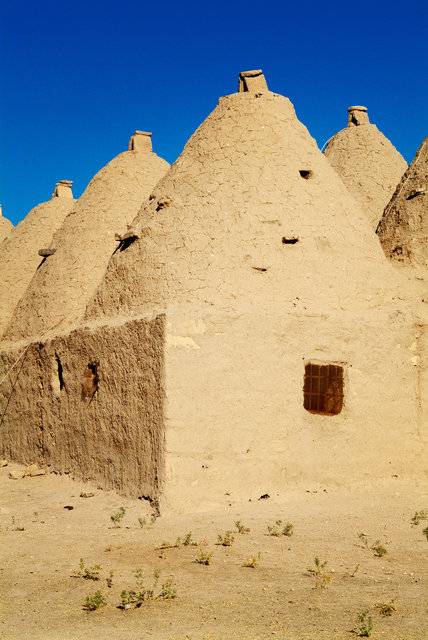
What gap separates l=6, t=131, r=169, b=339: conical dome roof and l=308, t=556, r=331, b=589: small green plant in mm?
6204

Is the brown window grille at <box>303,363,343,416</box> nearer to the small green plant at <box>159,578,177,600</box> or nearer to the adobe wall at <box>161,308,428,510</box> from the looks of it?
the adobe wall at <box>161,308,428,510</box>

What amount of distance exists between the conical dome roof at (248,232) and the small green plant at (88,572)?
11.4 feet

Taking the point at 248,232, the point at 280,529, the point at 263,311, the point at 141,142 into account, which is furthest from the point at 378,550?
the point at 141,142

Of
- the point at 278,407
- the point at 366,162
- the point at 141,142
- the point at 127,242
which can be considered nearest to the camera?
the point at 278,407

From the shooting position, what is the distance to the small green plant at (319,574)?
15.4 ft

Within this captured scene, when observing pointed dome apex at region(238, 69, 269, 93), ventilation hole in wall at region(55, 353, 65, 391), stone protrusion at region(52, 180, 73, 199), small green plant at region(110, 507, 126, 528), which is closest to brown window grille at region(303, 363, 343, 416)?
small green plant at region(110, 507, 126, 528)

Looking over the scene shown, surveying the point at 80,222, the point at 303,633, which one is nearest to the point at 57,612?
the point at 303,633

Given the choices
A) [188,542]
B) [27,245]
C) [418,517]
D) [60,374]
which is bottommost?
[188,542]

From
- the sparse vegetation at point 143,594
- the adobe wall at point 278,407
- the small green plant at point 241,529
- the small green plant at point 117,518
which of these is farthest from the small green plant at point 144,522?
the sparse vegetation at point 143,594

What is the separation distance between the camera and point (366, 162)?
14.3 metres

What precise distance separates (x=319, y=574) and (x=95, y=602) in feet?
5.74

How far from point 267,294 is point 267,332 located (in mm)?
588

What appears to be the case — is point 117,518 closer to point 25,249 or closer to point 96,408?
point 96,408

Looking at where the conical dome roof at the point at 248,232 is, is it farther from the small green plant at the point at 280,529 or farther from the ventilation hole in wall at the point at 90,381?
the small green plant at the point at 280,529
